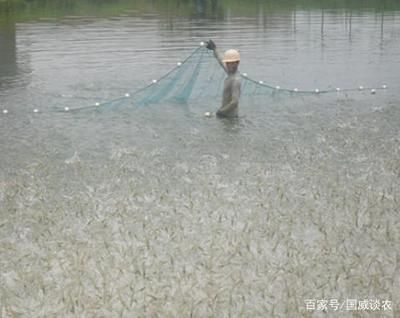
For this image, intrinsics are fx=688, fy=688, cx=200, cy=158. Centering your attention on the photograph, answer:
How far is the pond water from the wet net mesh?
264 millimetres

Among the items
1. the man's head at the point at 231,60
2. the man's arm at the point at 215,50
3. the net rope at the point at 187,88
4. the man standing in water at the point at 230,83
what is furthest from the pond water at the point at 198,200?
the man's arm at the point at 215,50

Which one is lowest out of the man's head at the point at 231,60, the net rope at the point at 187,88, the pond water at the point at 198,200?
the pond water at the point at 198,200

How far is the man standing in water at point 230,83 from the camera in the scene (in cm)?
1398

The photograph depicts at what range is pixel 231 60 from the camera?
14.0 meters

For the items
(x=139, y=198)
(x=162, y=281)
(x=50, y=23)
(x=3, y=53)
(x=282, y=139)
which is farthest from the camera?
(x=50, y=23)

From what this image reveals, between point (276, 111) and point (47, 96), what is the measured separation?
239 inches

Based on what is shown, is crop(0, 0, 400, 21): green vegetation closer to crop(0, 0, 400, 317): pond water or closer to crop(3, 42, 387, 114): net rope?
crop(0, 0, 400, 317): pond water

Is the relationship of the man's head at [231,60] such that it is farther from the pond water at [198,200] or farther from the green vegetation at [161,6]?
the green vegetation at [161,6]

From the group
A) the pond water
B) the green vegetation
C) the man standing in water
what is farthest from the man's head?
the green vegetation

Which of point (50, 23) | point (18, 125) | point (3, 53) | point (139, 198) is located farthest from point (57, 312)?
point (50, 23)

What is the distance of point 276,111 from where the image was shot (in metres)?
15.5

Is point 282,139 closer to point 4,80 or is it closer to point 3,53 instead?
point 4,80

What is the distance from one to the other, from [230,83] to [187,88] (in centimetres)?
209

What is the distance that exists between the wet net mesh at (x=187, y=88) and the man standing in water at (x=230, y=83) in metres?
1.17
